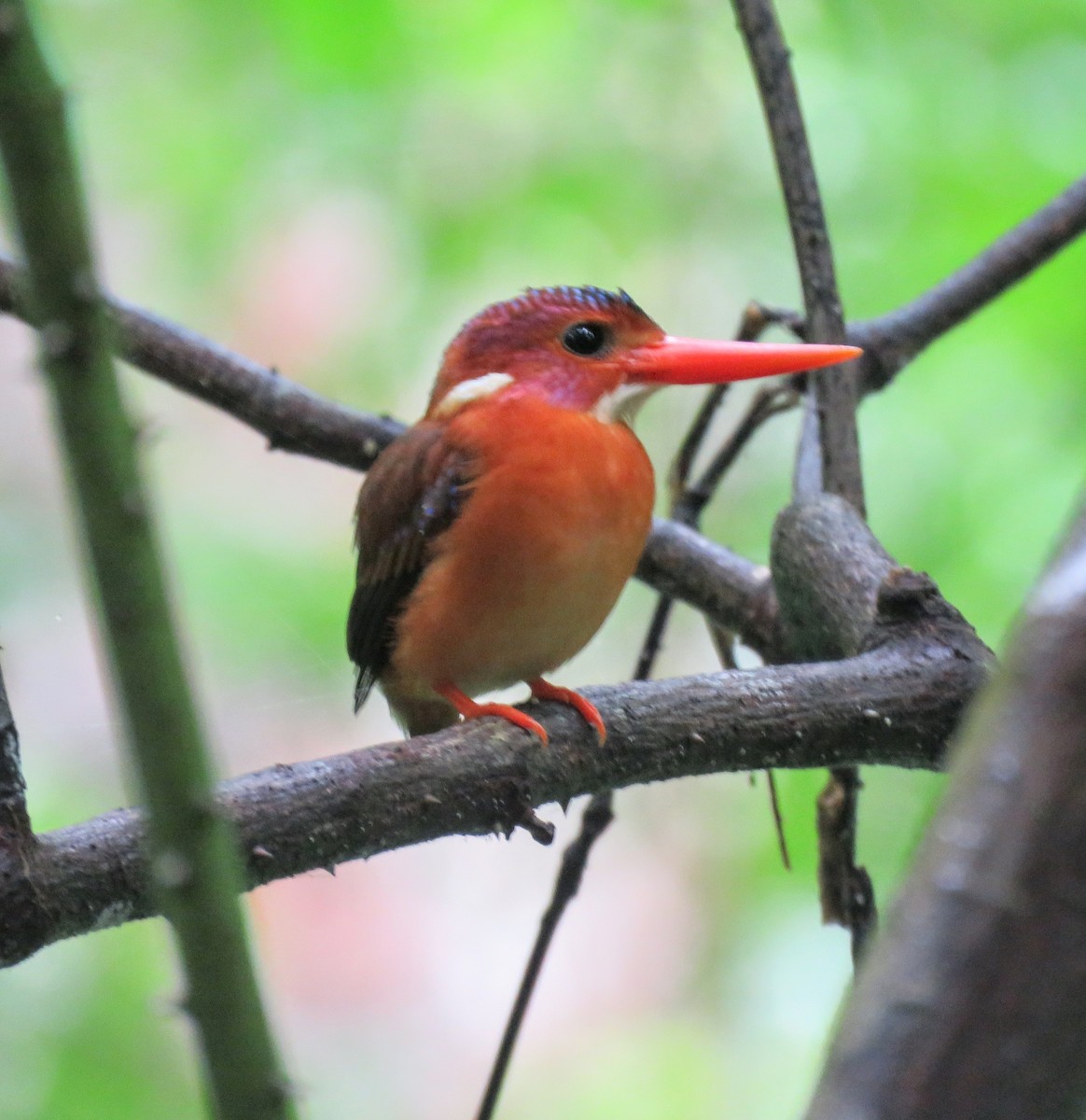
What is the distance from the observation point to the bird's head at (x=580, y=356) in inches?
64.9

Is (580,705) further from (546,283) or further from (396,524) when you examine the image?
(546,283)

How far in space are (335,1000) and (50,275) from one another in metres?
2.37

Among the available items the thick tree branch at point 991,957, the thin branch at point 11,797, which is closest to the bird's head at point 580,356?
the thin branch at point 11,797

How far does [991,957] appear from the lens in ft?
1.69

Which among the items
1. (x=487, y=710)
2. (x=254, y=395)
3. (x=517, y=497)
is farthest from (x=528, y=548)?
(x=254, y=395)

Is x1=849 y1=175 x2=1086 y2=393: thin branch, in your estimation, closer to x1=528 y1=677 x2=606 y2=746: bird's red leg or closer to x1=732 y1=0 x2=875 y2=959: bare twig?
x1=732 y1=0 x2=875 y2=959: bare twig

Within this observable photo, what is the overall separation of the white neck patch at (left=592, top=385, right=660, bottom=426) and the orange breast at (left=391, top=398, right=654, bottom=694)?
0.04 meters

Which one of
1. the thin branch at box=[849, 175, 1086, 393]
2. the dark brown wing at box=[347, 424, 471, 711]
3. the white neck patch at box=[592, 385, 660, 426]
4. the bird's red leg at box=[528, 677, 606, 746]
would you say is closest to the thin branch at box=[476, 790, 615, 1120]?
the bird's red leg at box=[528, 677, 606, 746]

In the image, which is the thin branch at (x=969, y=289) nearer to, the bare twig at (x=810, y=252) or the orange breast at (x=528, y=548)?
the bare twig at (x=810, y=252)

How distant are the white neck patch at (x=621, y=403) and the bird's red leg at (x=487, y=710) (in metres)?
0.38

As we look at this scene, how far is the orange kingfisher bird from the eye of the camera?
150 cm

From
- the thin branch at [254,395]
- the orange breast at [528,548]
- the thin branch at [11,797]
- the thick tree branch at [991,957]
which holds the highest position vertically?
the thin branch at [254,395]

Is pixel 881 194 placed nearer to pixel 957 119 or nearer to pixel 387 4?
pixel 957 119

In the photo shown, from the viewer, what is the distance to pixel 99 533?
47 cm
